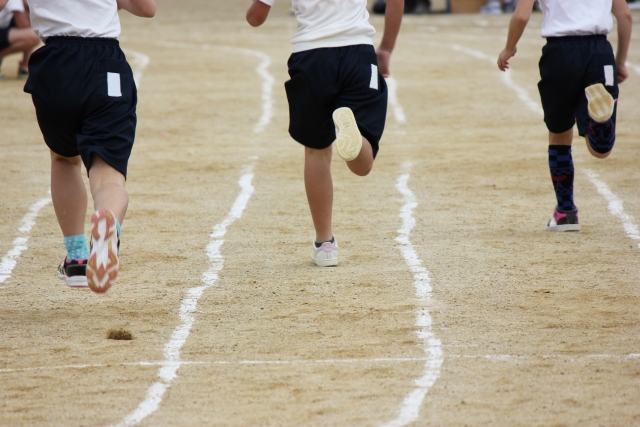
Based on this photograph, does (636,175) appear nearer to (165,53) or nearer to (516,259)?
(516,259)

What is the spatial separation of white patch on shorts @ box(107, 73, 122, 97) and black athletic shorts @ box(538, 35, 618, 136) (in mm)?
2983

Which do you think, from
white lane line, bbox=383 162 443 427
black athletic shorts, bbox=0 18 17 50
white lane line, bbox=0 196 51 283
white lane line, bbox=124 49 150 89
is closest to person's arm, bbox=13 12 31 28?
black athletic shorts, bbox=0 18 17 50

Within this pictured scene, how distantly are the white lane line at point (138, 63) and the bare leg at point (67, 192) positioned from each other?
9.48 m

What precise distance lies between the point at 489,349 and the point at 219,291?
1.62 metres

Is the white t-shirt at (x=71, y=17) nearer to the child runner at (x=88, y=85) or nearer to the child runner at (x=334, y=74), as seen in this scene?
the child runner at (x=88, y=85)

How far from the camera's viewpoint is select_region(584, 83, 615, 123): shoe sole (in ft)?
18.4

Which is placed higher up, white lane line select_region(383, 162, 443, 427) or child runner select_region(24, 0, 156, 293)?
child runner select_region(24, 0, 156, 293)

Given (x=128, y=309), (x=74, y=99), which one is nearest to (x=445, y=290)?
(x=128, y=309)

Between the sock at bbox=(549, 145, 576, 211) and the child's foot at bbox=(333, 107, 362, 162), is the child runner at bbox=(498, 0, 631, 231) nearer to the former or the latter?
the sock at bbox=(549, 145, 576, 211)

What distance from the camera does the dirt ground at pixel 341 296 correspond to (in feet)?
11.1

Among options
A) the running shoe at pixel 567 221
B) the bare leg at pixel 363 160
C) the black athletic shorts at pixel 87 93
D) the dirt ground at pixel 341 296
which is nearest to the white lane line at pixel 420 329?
the dirt ground at pixel 341 296

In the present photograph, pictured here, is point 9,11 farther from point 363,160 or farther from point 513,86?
point 363,160

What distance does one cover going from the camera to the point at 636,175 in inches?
317

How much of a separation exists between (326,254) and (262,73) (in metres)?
9.46
